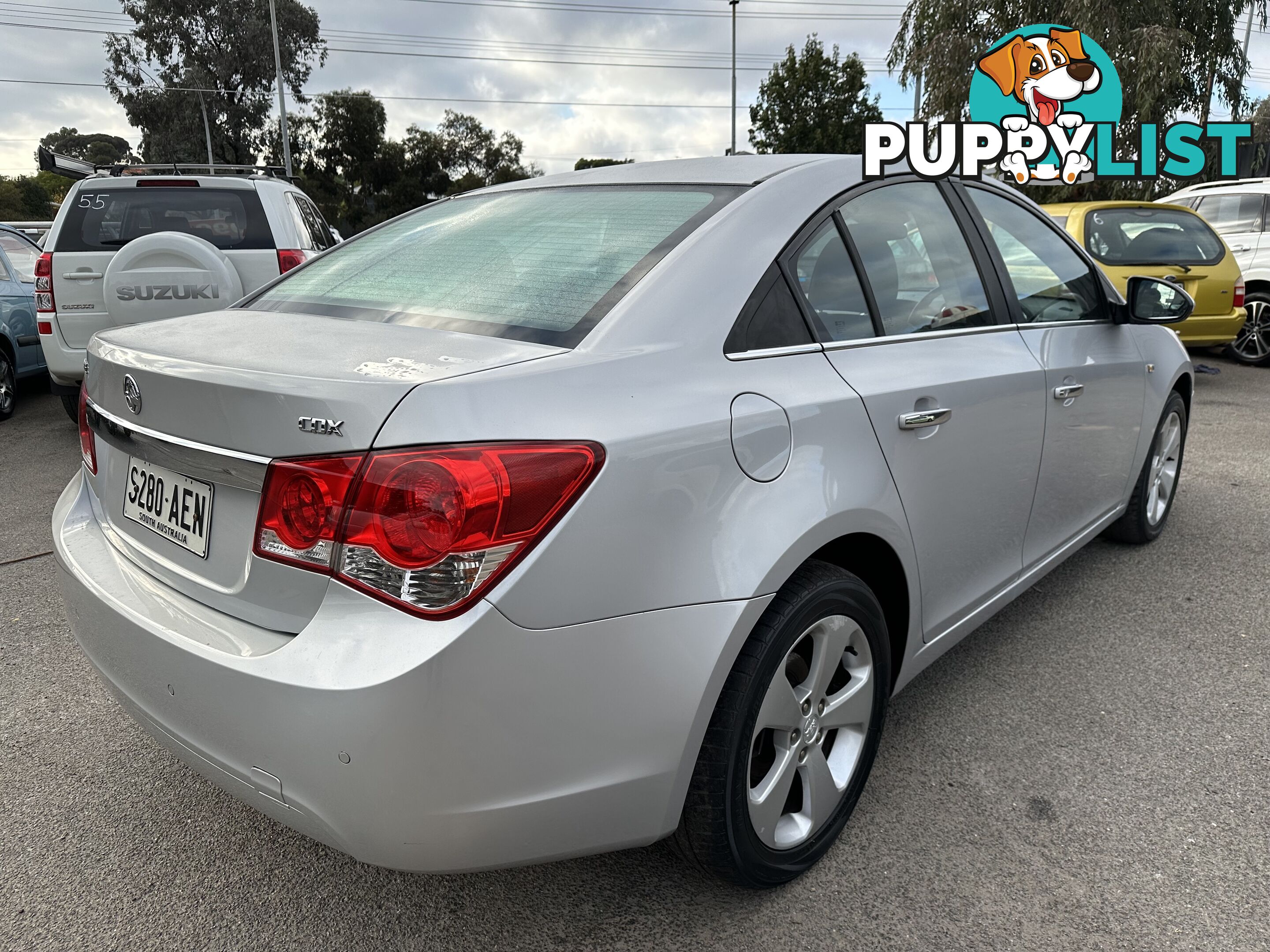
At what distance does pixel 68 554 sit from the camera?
2.14m

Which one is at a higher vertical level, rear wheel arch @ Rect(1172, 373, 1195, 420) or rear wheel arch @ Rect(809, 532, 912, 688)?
rear wheel arch @ Rect(1172, 373, 1195, 420)

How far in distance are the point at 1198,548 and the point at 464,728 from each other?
3861 mm

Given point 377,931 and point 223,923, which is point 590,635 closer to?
point 377,931

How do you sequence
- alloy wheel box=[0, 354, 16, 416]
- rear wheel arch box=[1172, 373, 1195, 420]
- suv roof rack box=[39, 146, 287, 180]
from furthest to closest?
suv roof rack box=[39, 146, 287, 180]
alloy wheel box=[0, 354, 16, 416]
rear wheel arch box=[1172, 373, 1195, 420]

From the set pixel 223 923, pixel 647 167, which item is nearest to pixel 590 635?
pixel 223 923

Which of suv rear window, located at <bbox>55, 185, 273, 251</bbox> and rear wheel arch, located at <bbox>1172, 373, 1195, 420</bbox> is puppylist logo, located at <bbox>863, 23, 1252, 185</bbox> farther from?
suv rear window, located at <bbox>55, 185, 273, 251</bbox>

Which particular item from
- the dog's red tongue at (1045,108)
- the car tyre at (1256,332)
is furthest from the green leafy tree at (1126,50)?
the car tyre at (1256,332)

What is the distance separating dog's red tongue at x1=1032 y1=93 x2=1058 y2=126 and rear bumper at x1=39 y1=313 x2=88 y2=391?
1556 cm

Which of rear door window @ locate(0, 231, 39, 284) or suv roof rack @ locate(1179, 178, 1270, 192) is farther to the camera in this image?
suv roof rack @ locate(1179, 178, 1270, 192)

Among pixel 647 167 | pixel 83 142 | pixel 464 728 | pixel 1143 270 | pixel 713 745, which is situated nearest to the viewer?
pixel 464 728

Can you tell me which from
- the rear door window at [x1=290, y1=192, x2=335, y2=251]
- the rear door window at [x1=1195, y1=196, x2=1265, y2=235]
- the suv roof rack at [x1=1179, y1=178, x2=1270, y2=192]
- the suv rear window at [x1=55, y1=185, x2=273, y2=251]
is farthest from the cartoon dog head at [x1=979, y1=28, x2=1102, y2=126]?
the suv rear window at [x1=55, y1=185, x2=273, y2=251]

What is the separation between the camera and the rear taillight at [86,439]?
2215mm

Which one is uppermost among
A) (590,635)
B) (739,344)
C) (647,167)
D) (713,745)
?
(647,167)

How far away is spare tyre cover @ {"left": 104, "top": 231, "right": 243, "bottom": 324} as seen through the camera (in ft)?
17.2
